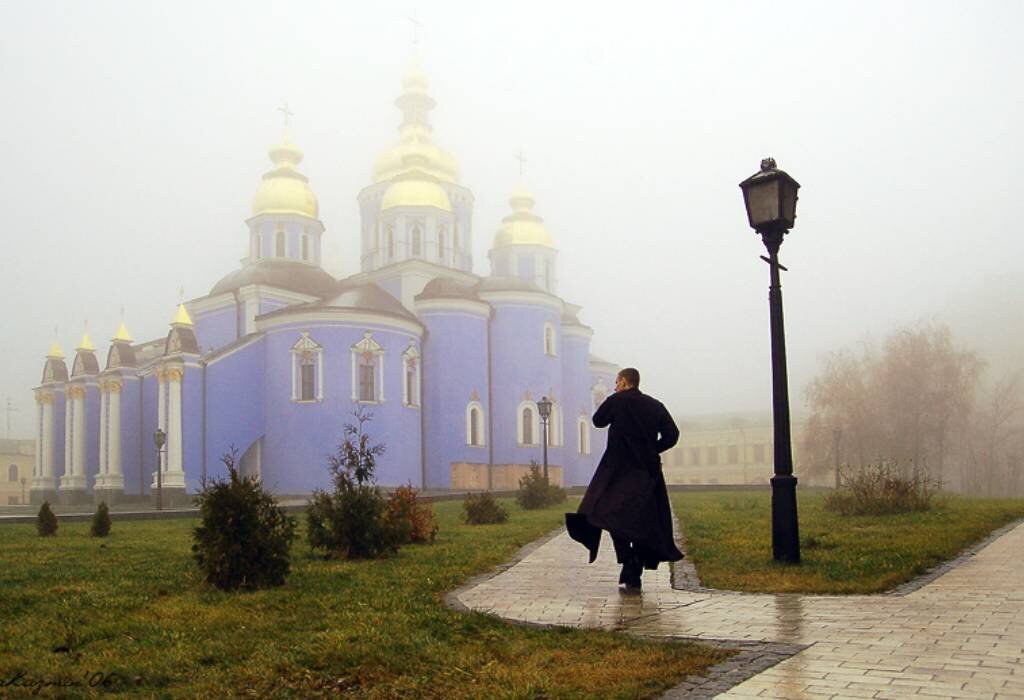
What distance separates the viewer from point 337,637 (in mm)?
6156

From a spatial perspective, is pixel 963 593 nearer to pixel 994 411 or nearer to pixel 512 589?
pixel 512 589

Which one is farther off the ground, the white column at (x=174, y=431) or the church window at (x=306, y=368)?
the church window at (x=306, y=368)

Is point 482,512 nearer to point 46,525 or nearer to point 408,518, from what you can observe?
point 408,518

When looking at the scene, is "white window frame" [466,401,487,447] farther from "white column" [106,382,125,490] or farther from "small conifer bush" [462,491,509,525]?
"small conifer bush" [462,491,509,525]

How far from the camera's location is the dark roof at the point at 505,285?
139 ft

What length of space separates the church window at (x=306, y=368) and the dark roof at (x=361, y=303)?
118 cm

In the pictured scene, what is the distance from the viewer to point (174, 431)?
35.9 metres

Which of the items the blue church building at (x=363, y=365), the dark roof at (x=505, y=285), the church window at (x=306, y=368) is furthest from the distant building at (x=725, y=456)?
the church window at (x=306, y=368)

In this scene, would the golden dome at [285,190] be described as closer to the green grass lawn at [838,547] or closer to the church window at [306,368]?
the church window at [306,368]

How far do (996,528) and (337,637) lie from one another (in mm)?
Result: 9076

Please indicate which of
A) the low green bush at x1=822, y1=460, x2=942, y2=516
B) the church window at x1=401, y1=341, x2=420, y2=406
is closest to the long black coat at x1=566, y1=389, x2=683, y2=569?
the low green bush at x1=822, y1=460, x2=942, y2=516

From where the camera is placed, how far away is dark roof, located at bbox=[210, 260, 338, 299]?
42.6 metres

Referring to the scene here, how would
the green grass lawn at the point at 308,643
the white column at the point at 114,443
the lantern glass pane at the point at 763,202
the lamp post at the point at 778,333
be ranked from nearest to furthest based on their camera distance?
the green grass lawn at the point at 308,643, the lamp post at the point at 778,333, the lantern glass pane at the point at 763,202, the white column at the point at 114,443

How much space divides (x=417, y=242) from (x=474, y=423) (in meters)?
8.85
